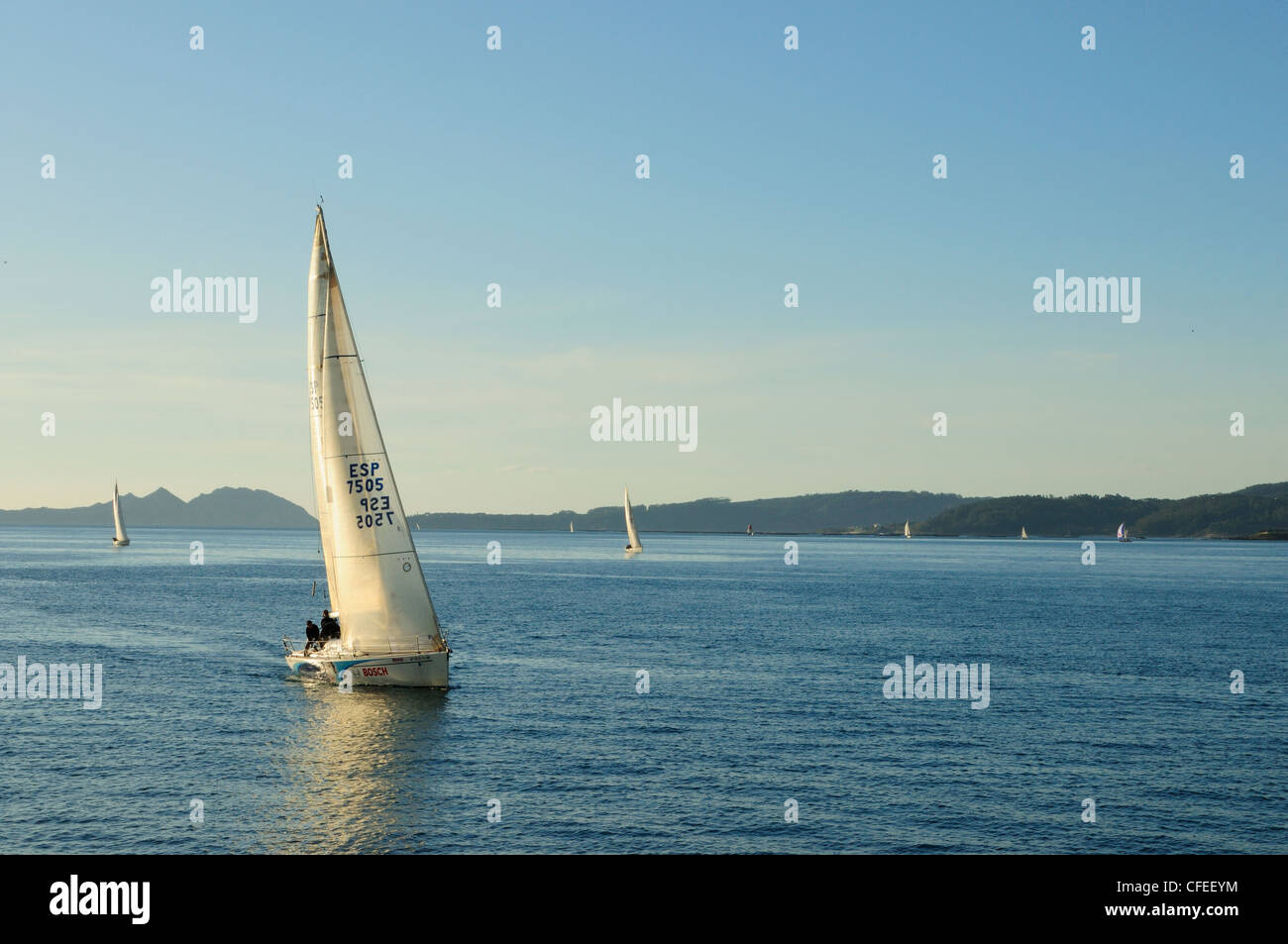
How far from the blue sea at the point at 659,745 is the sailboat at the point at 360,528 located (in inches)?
77.0

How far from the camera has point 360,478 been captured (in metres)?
53.9

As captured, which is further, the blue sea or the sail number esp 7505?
the sail number esp 7505

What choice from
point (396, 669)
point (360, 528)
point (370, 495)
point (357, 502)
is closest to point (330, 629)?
point (396, 669)

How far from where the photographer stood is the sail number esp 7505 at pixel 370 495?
5384 centimetres

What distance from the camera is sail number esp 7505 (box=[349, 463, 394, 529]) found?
5384 cm

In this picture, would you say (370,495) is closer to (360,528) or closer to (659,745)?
(360,528)

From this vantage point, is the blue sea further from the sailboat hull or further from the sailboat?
the sailboat

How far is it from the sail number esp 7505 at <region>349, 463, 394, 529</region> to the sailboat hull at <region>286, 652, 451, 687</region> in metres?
6.95

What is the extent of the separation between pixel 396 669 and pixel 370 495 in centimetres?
905

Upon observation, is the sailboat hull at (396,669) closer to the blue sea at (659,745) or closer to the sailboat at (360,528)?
the sailboat at (360,528)

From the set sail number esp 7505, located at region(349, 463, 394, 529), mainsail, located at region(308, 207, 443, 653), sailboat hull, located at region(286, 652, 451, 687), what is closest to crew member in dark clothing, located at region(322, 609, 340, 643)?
sailboat hull, located at region(286, 652, 451, 687)

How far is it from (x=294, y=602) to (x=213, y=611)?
1484 cm

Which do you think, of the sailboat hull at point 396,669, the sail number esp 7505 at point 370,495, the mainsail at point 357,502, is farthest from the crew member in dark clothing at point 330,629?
the sail number esp 7505 at point 370,495

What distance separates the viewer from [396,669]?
181 feet
